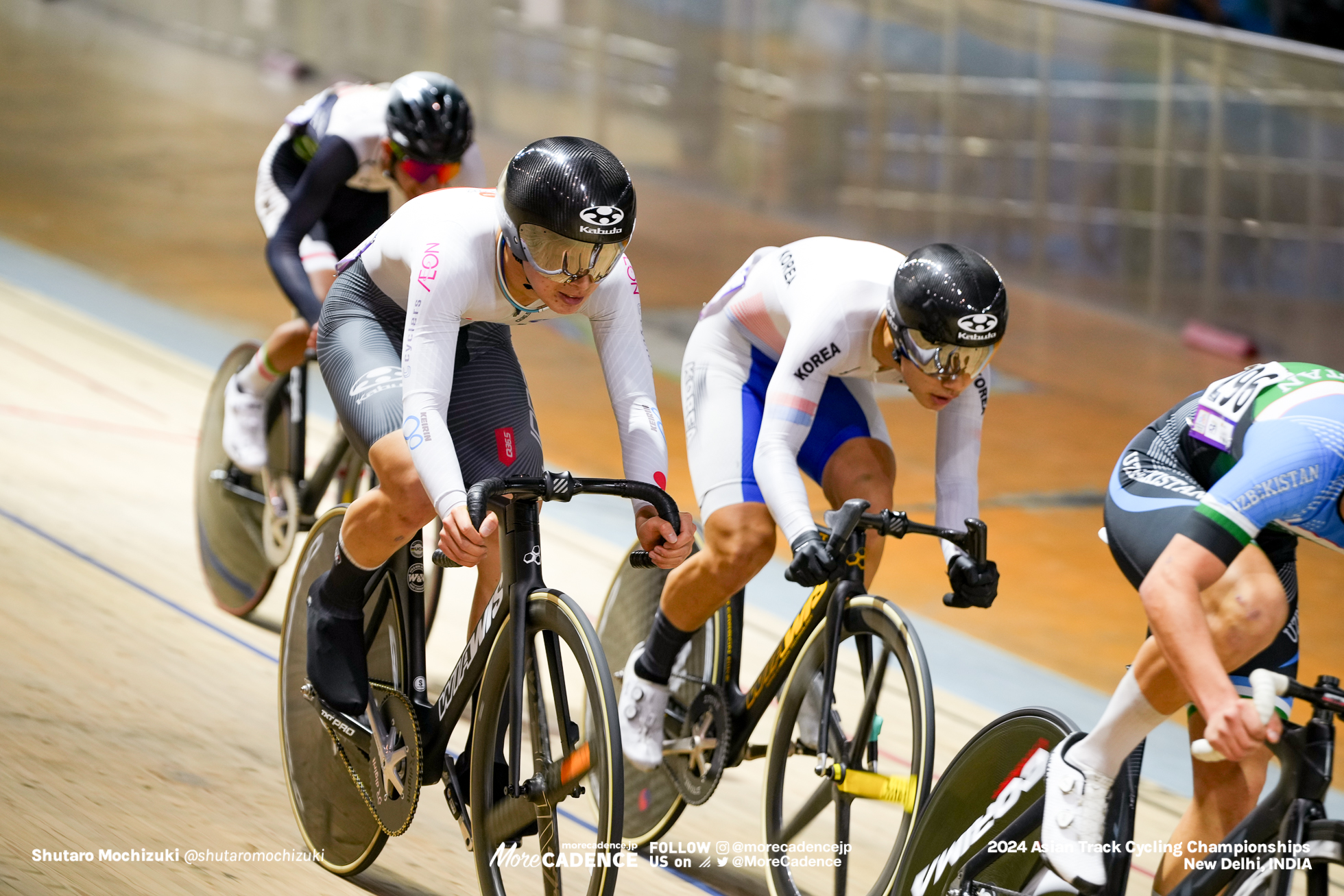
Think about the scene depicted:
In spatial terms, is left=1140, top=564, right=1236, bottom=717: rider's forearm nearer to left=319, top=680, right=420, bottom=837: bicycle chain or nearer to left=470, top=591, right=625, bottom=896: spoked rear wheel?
left=470, top=591, right=625, bottom=896: spoked rear wheel

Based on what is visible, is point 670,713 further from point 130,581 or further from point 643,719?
point 130,581

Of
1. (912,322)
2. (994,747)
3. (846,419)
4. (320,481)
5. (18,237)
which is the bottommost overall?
(18,237)

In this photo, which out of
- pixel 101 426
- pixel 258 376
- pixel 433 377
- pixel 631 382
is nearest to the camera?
pixel 433 377

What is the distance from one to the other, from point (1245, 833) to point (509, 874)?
146 centimetres

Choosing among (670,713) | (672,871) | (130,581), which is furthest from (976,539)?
(130,581)

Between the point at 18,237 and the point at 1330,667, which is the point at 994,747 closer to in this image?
the point at 1330,667

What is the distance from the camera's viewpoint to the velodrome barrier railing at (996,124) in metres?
9.52

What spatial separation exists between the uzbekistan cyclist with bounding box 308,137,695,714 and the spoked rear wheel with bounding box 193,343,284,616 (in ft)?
5.45

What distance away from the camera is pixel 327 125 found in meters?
4.96

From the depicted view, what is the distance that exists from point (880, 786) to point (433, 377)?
119 centimetres

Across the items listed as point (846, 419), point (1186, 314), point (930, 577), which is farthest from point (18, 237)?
point (846, 419)

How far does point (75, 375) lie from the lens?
7.32 meters

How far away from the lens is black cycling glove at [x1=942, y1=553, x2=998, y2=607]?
3.21m

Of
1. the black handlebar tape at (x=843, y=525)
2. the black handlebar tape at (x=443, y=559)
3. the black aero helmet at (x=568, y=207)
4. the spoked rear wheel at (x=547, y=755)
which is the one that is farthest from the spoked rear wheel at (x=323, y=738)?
the black handlebar tape at (x=843, y=525)
